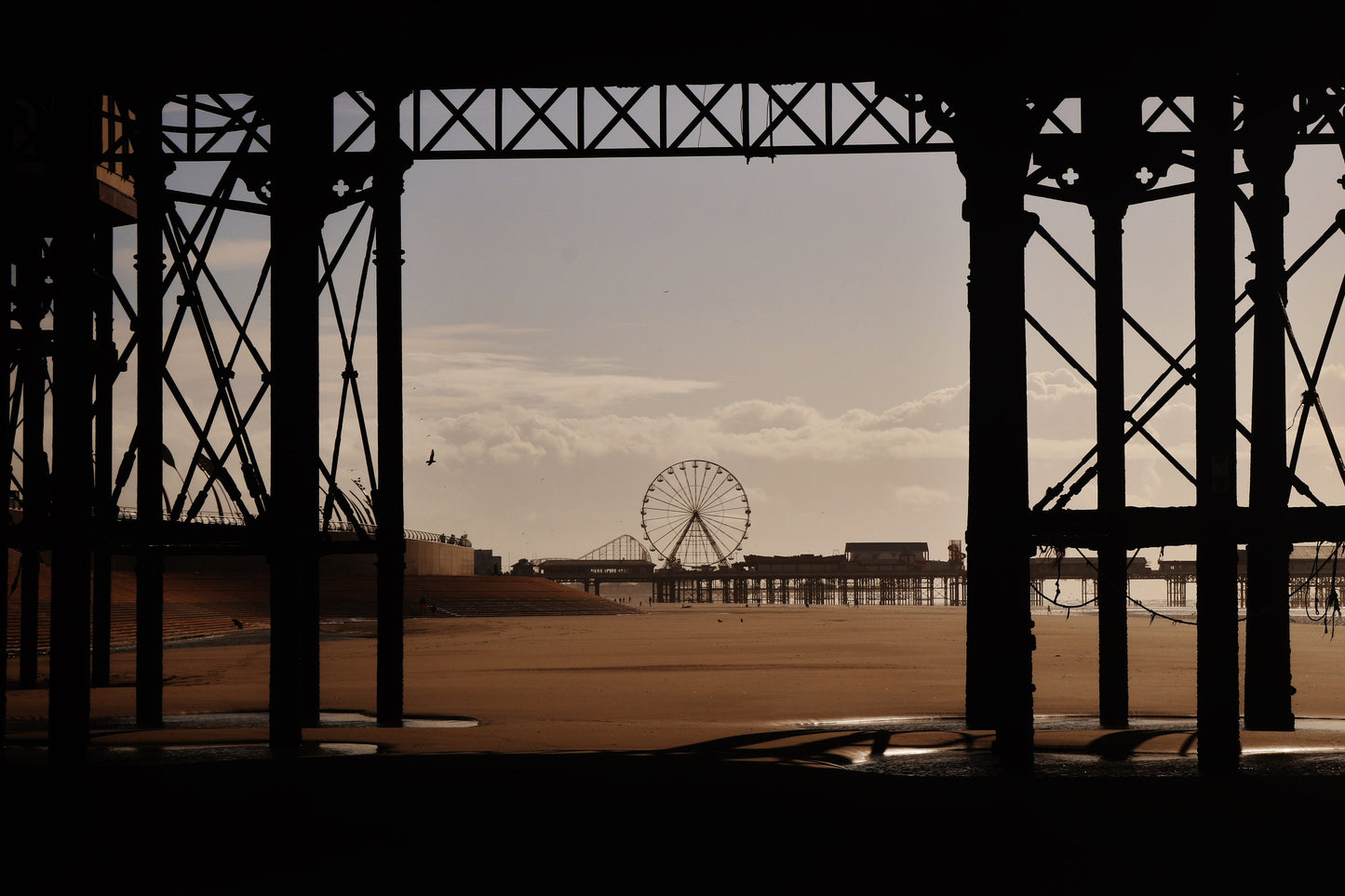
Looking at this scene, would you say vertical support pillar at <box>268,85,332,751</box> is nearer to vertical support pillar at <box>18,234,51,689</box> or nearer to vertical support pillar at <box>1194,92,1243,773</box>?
vertical support pillar at <box>18,234,51,689</box>

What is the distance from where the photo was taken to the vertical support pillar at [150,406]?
17422mm

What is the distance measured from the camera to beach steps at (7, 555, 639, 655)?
1606 inches

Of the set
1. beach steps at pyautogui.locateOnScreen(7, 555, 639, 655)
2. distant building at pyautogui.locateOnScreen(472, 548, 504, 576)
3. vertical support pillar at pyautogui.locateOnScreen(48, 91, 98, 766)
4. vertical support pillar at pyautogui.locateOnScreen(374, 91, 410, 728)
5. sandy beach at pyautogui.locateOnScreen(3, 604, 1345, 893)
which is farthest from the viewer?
distant building at pyautogui.locateOnScreen(472, 548, 504, 576)

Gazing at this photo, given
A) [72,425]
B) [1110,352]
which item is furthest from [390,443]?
[1110,352]

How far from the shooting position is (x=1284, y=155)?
16.4 metres

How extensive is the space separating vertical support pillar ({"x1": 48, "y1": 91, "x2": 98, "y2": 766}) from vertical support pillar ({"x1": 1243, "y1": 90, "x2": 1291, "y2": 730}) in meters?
12.0

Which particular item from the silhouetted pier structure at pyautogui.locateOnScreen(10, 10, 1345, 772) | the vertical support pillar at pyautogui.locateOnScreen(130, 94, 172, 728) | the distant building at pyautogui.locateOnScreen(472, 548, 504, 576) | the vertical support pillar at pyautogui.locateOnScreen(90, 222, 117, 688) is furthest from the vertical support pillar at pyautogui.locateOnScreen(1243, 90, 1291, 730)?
the distant building at pyautogui.locateOnScreen(472, 548, 504, 576)

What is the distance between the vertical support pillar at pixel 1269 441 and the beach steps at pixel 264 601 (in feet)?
71.9

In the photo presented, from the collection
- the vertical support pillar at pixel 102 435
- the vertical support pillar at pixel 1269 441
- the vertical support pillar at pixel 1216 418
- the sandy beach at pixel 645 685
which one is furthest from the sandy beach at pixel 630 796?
the vertical support pillar at pixel 102 435

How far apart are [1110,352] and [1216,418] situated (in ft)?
16.5

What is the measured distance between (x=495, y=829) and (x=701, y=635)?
134ft

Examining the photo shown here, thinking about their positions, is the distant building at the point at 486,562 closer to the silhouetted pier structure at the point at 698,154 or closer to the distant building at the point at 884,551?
the distant building at the point at 884,551

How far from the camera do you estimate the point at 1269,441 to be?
53.0 feet

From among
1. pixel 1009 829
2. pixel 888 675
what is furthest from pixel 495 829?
pixel 888 675
